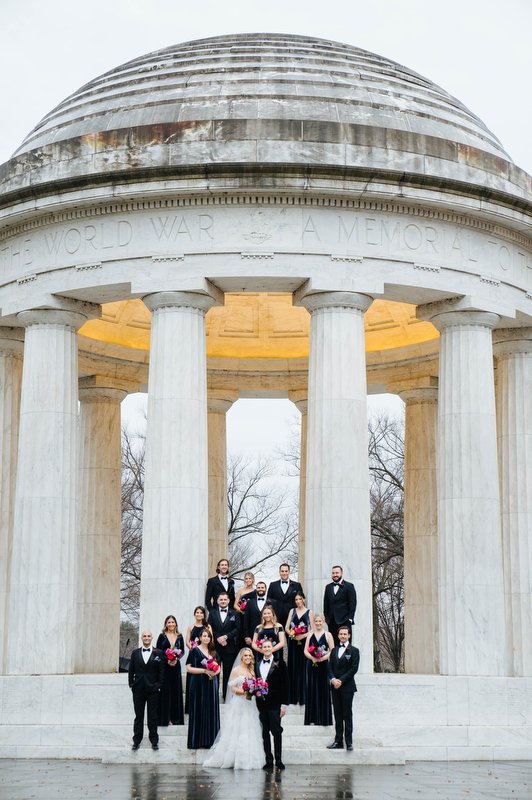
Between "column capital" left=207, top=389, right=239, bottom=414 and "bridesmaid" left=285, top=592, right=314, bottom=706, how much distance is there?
69.3ft

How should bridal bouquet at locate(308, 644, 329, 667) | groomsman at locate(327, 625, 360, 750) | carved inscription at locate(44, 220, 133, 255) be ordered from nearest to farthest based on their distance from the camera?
1. groomsman at locate(327, 625, 360, 750)
2. bridal bouquet at locate(308, 644, 329, 667)
3. carved inscription at locate(44, 220, 133, 255)

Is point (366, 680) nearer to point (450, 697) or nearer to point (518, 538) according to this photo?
point (450, 697)

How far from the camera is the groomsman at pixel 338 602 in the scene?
1374 inches

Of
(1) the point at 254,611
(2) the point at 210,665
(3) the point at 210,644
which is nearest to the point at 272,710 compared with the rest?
(2) the point at 210,665

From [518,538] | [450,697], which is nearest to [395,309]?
[518,538]

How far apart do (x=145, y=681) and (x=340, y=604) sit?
6.52 metres

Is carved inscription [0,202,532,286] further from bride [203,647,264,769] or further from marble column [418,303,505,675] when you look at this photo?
bride [203,647,264,769]

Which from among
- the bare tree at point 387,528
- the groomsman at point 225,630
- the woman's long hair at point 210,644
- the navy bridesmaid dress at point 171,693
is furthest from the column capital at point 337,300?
the bare tree at point 387,528

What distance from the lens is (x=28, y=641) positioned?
38.0m

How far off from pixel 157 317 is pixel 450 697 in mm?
15820

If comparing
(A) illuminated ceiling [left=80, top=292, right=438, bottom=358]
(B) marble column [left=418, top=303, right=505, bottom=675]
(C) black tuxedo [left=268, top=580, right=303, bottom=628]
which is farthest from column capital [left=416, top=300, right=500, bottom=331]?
(C) black tuxedo [left=268, top=580, right=303, bottom=628]

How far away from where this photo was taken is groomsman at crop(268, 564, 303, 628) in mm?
35562

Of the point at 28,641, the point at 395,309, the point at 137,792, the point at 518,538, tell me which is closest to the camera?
the point at 137,792

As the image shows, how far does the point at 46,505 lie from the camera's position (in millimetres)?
38969
